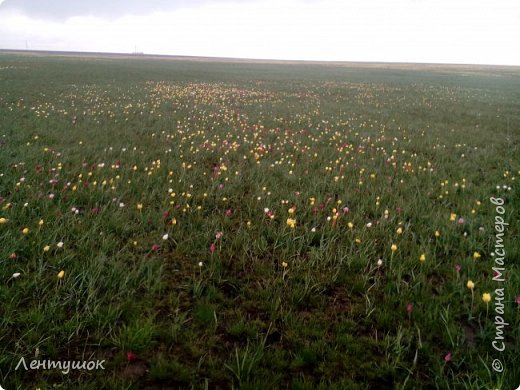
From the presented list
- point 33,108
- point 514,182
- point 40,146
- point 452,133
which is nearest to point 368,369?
point 514,182

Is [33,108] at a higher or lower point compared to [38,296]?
higher

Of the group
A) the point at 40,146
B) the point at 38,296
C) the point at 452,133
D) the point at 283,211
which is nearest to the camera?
the point at 38,296

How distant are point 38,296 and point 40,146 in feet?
22.6

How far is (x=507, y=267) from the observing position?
4.49 m

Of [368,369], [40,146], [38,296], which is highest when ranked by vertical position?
[40,146]

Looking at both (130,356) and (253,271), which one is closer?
(130,356)

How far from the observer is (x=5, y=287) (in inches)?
139

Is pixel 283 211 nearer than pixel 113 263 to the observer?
No

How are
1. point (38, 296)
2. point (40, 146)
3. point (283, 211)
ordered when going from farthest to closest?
1. point (40, 146)
2. point (283, 211)
3. point (38, 296)

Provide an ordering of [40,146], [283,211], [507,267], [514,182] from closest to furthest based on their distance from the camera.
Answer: [507,267]
[283,211]
[514,182]
[40,146]

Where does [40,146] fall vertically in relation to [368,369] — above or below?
above

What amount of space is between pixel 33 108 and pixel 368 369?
54.7 ft

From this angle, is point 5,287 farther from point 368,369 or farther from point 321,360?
point 368,369

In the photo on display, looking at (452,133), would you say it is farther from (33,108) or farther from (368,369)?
(33,108)
